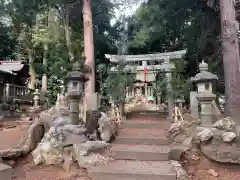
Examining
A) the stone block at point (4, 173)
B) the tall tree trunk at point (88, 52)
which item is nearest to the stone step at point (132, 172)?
the stone block at point (4, 173)

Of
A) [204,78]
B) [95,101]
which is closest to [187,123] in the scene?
Answer: [204,78]

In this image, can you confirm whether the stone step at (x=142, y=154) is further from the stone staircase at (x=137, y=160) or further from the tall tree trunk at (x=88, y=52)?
the tall tree trunk at (x=88, y=52)

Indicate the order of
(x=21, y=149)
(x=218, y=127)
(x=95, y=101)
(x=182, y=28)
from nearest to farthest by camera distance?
(x=21, y=149), (x=218, y=127), (x=95, y=101), (x=182, y=28)

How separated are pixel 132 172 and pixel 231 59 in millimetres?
4867

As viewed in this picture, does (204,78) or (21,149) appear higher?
(204,78)

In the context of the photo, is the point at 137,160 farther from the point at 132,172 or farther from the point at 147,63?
the point at 147,63

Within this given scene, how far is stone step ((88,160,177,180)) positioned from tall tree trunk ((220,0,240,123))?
3187mm

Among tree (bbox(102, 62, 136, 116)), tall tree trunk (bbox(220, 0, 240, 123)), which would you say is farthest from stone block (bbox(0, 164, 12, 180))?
tree (bbox(102, 62, 136, 116))

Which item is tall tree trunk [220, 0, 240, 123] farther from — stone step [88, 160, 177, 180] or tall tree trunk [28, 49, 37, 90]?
tall tree trunk [28, 49, 37, 90]

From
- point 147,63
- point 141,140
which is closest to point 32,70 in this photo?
point 147,63

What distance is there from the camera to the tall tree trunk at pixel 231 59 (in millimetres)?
6793

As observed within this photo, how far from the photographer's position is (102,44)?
16.9 m

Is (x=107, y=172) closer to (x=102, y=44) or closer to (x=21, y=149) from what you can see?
(x=21, y=149)

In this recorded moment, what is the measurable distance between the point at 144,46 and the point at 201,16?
616 cm
